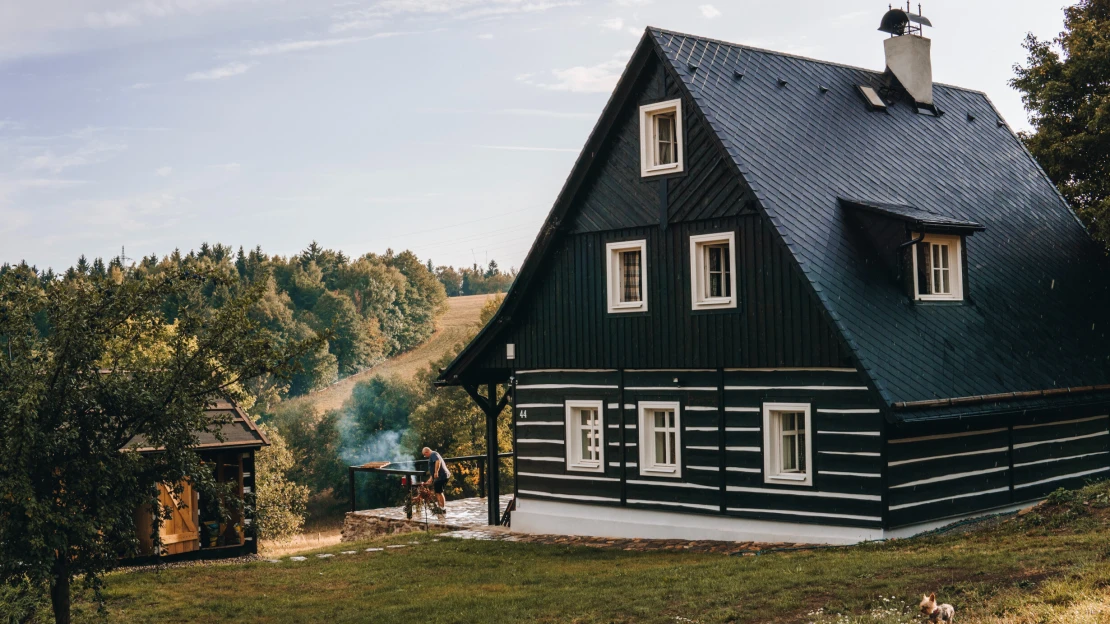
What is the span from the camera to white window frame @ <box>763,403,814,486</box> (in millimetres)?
16141

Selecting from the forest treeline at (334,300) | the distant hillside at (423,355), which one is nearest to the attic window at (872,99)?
the distant hillside at (423,355)

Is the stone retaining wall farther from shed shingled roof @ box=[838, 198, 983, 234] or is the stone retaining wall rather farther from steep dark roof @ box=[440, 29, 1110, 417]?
shed shingled roof @ box=[838, 198, 983, 234]

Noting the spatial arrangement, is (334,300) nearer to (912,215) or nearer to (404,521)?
(404,521)

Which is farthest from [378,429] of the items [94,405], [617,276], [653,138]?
[94,405]

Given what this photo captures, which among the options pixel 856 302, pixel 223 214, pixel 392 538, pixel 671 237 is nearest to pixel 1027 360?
pixel 856 302

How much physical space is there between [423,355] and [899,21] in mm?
67278

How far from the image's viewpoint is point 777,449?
54.7 ft

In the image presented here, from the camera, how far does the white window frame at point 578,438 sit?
19.0 meters

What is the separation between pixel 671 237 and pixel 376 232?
79.8 m

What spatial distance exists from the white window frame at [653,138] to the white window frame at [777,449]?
4113 millimetres

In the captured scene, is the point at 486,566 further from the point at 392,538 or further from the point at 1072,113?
the point at 1072,113

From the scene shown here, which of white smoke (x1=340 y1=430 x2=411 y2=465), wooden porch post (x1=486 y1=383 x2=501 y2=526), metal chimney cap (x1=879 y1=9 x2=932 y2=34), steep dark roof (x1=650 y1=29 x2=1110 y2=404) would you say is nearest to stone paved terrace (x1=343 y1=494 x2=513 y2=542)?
wooden porch post (x1=486 y1=383 x2=501 y2=526)

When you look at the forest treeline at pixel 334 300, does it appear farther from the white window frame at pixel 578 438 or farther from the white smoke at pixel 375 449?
the white window frame at pixel 578 438

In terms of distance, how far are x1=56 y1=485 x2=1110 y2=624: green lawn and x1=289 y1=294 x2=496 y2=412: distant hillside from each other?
51650 mm
